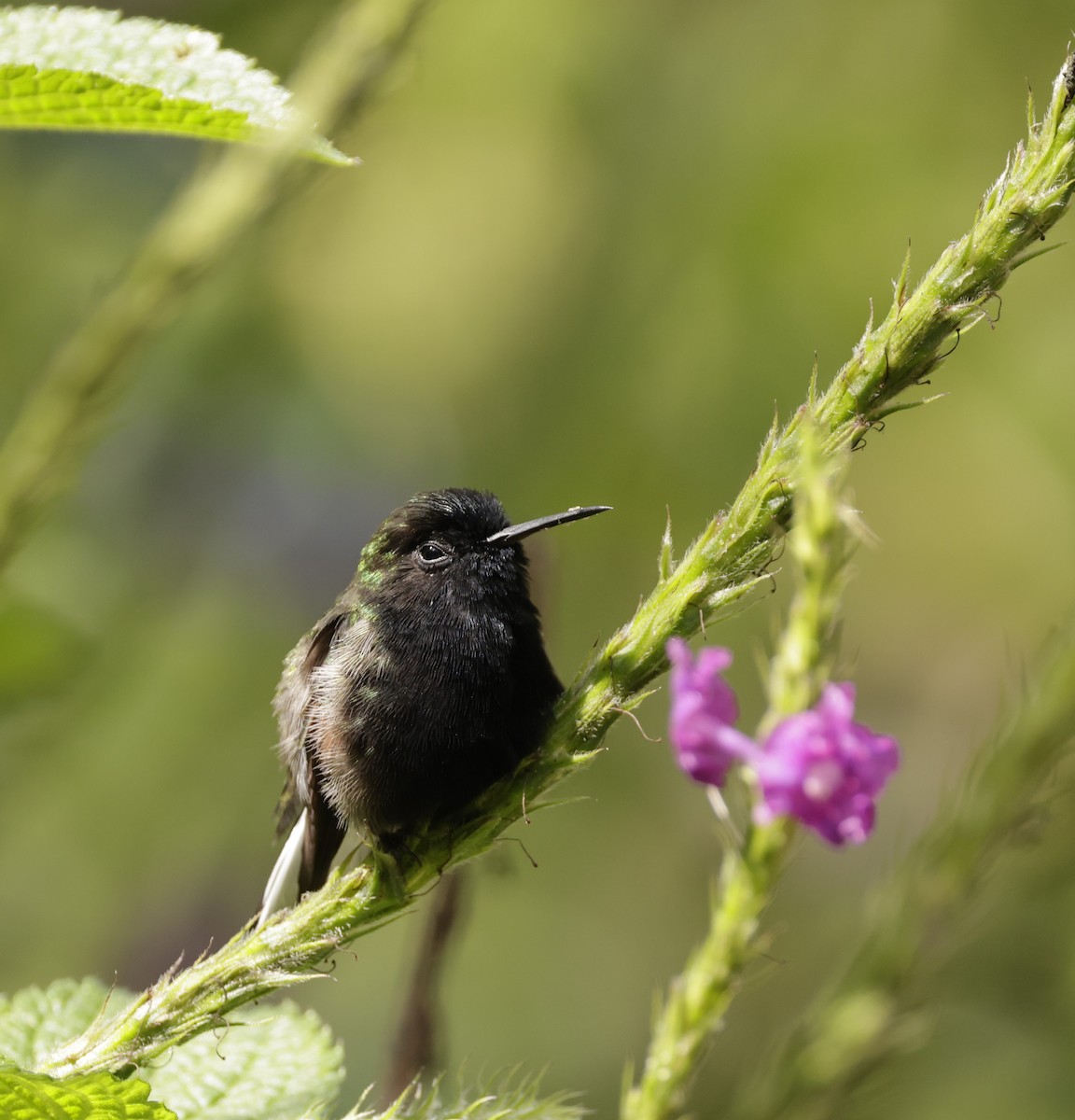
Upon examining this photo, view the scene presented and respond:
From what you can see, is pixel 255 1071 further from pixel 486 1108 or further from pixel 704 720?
pixel 704 720

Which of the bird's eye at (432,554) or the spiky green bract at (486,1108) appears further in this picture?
the bird's eye at (432,554)

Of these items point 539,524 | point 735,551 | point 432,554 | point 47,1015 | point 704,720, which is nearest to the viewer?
point 704,720

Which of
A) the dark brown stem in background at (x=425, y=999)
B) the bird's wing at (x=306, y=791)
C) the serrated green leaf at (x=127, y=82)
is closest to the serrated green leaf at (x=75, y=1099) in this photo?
the dark brown stem in background at (x=425, y=999)

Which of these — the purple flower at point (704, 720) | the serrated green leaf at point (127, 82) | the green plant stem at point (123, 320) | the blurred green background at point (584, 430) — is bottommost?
the blurred green background at point (584, 430)

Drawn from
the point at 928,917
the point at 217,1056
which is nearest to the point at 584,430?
the point at 217,1056

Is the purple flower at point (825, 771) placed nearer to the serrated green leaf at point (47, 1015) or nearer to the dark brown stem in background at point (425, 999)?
the serrated green leaf at point (47, 1015)

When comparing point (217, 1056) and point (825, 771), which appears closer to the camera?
point (825, 771)

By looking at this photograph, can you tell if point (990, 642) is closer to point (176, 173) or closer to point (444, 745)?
point (444, 745)

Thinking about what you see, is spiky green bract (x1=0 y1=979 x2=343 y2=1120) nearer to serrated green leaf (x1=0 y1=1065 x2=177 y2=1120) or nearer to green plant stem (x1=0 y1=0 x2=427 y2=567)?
serrated green leaf (x1=0 y1=1065 x2=177 y2=1120)

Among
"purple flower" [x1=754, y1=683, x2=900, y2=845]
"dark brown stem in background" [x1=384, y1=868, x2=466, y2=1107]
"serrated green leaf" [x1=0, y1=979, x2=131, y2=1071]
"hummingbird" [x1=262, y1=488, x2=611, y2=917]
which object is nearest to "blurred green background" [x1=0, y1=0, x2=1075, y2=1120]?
"hummingbird" [x1=262, y1=488, x2=611, y2=917]
